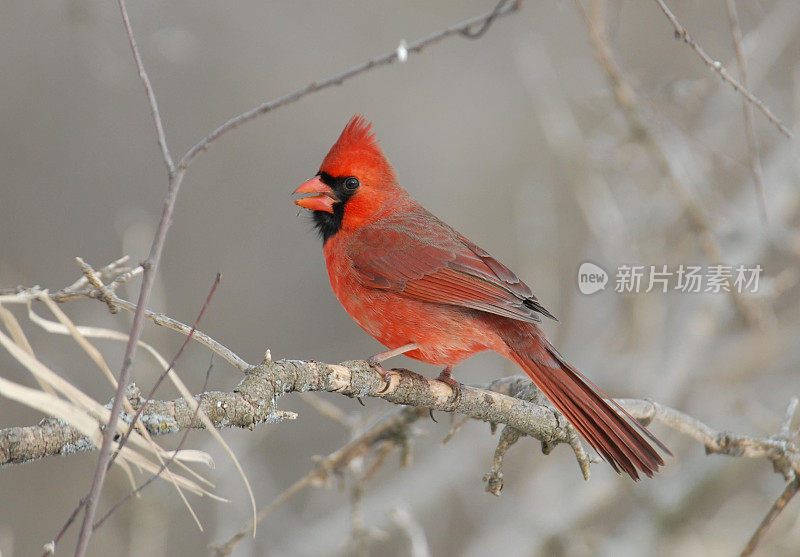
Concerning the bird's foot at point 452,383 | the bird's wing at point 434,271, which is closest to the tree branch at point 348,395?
the bird's foot at point 452,383

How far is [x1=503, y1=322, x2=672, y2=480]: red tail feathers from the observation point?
2.18m

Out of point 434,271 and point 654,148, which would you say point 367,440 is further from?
point 654,148

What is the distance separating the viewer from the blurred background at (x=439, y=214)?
3.65 meters

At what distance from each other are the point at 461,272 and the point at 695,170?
198 centimetres

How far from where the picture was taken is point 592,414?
2232 millimetres

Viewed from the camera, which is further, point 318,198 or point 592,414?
point 318,198

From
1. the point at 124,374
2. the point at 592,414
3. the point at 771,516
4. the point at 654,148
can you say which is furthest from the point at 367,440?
the point at 654,148

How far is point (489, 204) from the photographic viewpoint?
5.51m

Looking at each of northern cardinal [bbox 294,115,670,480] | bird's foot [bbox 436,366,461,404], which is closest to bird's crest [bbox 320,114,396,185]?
northern cardinal [bbox 294,115,670,480]

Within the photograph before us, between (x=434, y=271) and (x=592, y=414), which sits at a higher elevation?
(x=434, y=271)

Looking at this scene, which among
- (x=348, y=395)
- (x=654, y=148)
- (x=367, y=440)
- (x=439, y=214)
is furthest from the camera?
(x=439, y=214)

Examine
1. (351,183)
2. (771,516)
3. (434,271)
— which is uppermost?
(351,183)

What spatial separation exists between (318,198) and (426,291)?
0.50 metres

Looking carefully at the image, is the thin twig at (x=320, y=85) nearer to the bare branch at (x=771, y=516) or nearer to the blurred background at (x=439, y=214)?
the bare branch at (x=771, y=516)
